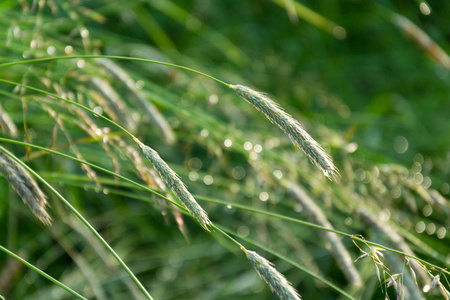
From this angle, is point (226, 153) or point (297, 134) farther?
point (226, 153)

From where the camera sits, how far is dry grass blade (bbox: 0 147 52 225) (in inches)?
41.8

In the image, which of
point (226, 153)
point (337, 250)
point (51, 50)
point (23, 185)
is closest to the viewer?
point (23, 185)

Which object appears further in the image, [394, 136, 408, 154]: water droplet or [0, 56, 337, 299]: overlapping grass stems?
[394, 136, 408, 154]: water droplet

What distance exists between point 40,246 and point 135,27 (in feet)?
4.16

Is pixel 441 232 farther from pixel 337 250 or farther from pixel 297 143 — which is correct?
pixel 297 143

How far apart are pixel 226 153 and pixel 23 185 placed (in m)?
1.28

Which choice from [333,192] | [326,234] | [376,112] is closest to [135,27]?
[376,112]

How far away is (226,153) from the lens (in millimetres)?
2305

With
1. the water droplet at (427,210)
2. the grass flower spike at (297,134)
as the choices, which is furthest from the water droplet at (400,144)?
the grass flower spike at (297,134)

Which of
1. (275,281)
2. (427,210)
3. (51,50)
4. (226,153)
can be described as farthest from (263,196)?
(275,281)

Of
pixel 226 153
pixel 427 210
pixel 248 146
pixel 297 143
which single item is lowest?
pixel 226 153

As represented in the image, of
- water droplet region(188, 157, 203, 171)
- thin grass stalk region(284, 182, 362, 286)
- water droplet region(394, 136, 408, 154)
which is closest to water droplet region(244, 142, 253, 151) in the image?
thin grass stalk region(284, 182, 362, 286)

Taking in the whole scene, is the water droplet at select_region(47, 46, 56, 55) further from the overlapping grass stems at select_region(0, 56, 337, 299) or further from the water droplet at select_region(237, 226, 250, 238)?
the water droplet at select_region(237, 226, 250, 238)

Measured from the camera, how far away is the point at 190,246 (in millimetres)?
2121
